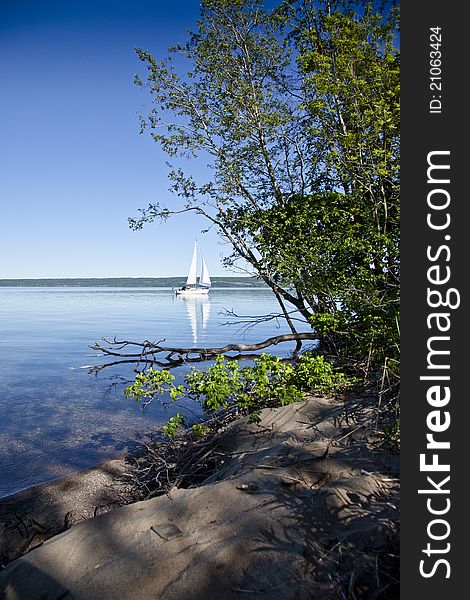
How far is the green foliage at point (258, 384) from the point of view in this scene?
6.78 metres

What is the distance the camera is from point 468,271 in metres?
1.90

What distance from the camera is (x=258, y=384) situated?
23.9ft

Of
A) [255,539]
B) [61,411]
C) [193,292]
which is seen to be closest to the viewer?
[255,539]

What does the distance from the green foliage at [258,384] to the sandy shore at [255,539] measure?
1896mm

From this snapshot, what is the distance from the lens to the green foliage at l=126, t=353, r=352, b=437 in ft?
22.2

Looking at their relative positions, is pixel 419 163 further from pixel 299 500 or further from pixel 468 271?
pixel 299 500

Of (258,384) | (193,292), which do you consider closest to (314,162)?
(258,384)

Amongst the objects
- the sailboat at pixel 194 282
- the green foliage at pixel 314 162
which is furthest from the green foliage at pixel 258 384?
the sailboat at pixel 194 282

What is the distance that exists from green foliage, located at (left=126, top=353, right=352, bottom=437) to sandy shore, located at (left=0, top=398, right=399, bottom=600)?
1.90 metres

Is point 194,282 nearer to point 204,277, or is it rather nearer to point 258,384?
point 204,277

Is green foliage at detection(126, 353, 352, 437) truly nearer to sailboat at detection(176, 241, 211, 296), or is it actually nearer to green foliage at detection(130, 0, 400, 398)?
green foliage at detection(130, 0, 400, 398)

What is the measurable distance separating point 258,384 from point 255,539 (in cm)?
426

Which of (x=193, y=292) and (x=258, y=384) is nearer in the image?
(x=258, y=384)

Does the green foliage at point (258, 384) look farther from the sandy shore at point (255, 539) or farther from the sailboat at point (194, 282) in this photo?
the sailboat at point (194, 282)
